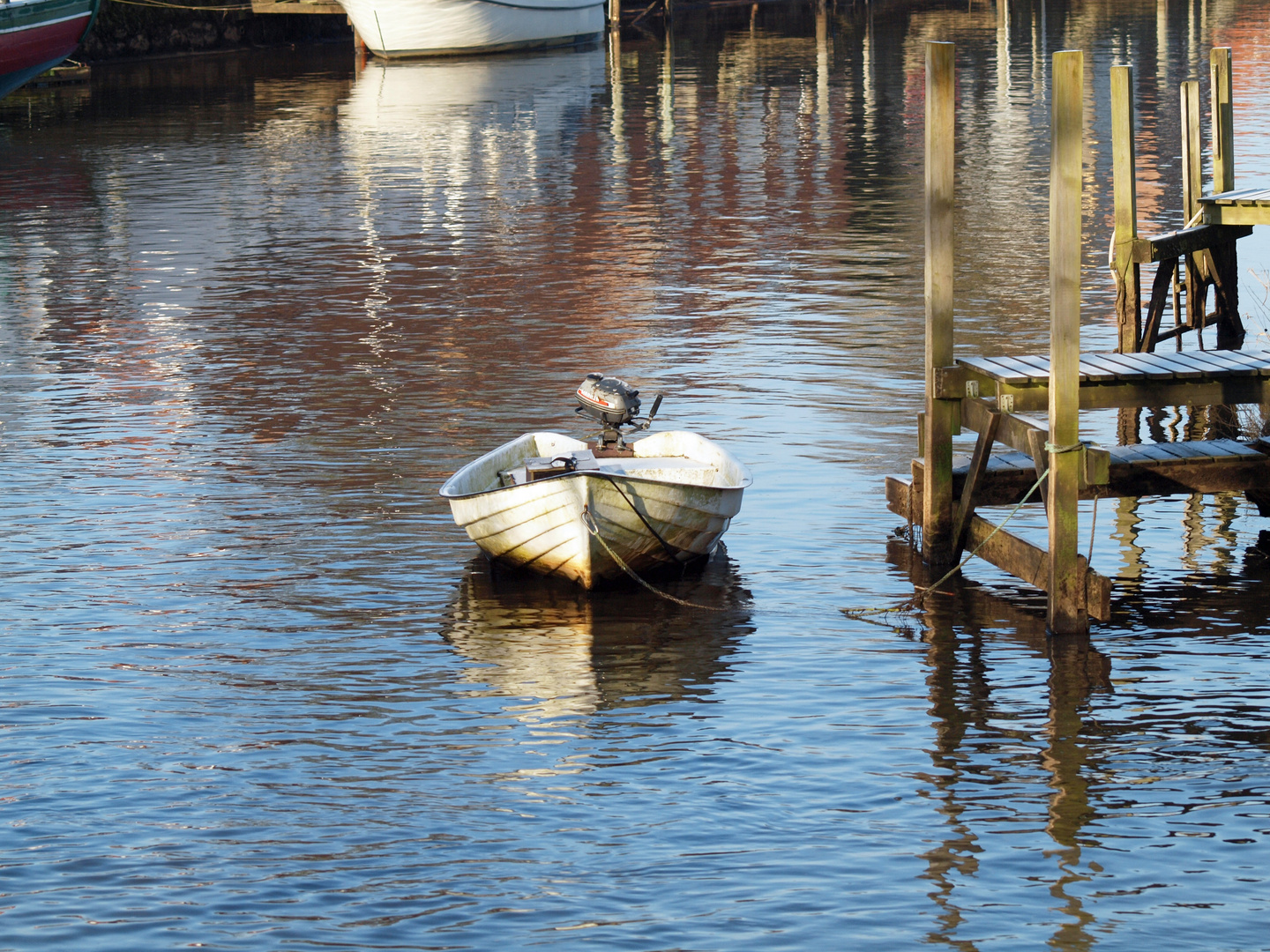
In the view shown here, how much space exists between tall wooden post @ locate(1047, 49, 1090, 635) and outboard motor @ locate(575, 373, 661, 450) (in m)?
3.37

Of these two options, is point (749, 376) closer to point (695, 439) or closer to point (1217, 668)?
point (695, 439)

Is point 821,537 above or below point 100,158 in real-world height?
below

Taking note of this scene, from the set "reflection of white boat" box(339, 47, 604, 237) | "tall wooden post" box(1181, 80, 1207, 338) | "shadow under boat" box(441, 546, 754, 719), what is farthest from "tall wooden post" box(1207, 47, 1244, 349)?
"reflection of white boat" box(339, 47, 604, 237)

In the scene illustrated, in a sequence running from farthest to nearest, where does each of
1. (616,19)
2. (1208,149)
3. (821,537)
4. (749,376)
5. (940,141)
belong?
(616,19) < (1208,149) < (749,376) < (821,537) < (940,141)

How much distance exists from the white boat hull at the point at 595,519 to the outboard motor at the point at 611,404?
2.63ft

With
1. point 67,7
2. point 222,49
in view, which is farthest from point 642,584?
point 222,49

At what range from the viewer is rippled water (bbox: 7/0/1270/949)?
8055 mm

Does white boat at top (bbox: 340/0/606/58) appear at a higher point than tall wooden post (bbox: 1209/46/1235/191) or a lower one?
higher

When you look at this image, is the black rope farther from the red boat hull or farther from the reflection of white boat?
the red boat hull

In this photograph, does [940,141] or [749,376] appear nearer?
[940,141]

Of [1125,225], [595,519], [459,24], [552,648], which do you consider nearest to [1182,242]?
[1125,225]

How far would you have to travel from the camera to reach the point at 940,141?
1188 centimetres

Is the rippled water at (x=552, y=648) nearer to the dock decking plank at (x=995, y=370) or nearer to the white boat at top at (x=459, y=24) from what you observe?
the dock decking plank at (x=995, y=370)

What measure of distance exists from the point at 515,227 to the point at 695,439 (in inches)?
570
